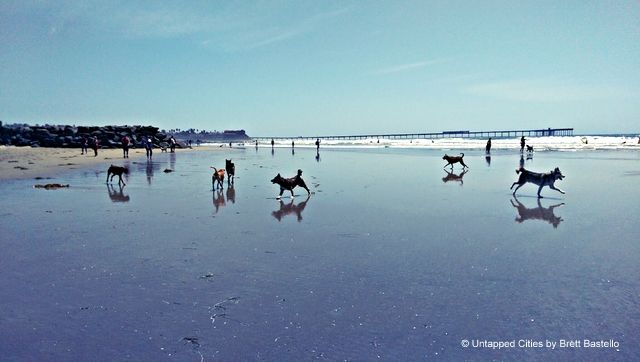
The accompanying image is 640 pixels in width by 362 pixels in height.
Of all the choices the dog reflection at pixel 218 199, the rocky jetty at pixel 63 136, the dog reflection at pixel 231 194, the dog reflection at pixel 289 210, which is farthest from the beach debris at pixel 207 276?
the rocky jetty at pixel 63 136

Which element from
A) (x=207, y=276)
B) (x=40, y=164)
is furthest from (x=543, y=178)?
(x=40, y=164)

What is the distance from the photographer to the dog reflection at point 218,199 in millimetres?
11648

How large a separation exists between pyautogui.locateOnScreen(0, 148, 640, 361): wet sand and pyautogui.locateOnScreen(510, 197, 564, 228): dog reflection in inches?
1.9

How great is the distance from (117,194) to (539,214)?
12508 millimetres

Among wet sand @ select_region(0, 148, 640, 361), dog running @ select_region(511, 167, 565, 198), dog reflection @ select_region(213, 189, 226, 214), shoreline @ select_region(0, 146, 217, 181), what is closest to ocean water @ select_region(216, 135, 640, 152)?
Answer: shoreline @ select_region(0, 146, 217, 181)

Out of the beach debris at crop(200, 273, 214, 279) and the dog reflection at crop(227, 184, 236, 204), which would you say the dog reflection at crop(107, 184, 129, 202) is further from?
the beach debris at crop(200, 273, 214, 279)

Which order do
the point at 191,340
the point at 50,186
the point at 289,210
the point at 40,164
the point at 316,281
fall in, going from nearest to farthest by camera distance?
the point at 191,340
the point at 316,281
the point at 289,210
the point at 50,186
the point at 40,164

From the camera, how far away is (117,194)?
44.9 ft

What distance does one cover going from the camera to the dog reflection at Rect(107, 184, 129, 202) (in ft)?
41.4

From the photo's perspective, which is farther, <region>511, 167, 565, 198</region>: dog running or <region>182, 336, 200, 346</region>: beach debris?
<region>511, 167, 565, 198</region>: dog running

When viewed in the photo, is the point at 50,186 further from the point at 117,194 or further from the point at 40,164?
the point at 40,164

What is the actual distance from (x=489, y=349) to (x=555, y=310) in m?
1.29

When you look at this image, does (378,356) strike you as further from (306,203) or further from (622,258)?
(306,203)

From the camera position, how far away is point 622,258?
21.4ft
